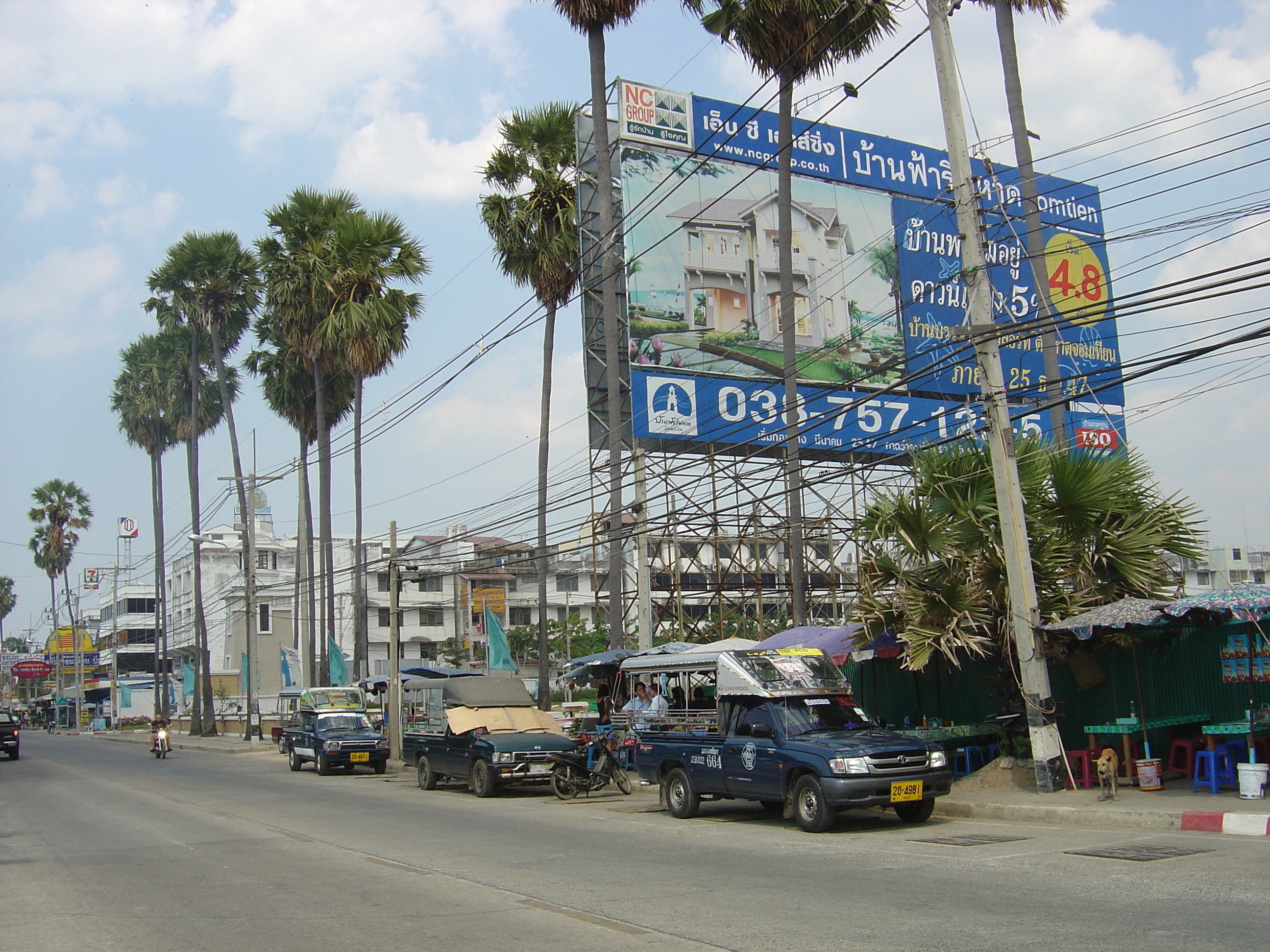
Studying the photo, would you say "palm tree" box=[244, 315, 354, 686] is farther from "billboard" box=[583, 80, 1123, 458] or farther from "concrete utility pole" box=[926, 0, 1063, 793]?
"concrete utility pole" box=[926, 0, 1063, 793]

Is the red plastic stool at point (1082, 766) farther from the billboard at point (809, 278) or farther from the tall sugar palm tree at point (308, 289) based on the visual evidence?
the tall sugar palm tree at point (308, 289)

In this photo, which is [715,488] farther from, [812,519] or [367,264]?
[367,264]

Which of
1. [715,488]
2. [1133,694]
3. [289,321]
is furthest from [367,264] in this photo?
[1133,694]

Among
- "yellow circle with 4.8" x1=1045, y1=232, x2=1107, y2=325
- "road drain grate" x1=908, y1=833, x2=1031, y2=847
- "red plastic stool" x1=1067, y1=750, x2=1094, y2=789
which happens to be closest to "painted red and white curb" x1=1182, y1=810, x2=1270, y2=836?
"road drain grate" x1=908, y1=833, x2=1031, y2=847

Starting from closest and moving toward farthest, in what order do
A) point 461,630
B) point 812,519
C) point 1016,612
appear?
1. point 1016,612
2. point 812,519
3. point 461,630

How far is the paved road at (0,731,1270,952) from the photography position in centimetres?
748

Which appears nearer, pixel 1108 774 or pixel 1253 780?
pixel 1253 780

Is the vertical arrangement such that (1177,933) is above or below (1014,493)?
below

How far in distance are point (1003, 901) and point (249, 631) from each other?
37.2 metres

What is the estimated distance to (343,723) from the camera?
92.0 ft

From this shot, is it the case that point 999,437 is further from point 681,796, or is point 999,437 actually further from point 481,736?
point 481,736

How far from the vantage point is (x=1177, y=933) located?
6.95 m

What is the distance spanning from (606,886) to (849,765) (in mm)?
3986

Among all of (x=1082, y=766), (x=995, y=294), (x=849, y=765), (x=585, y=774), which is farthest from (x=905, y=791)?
(x=995, y=294)
